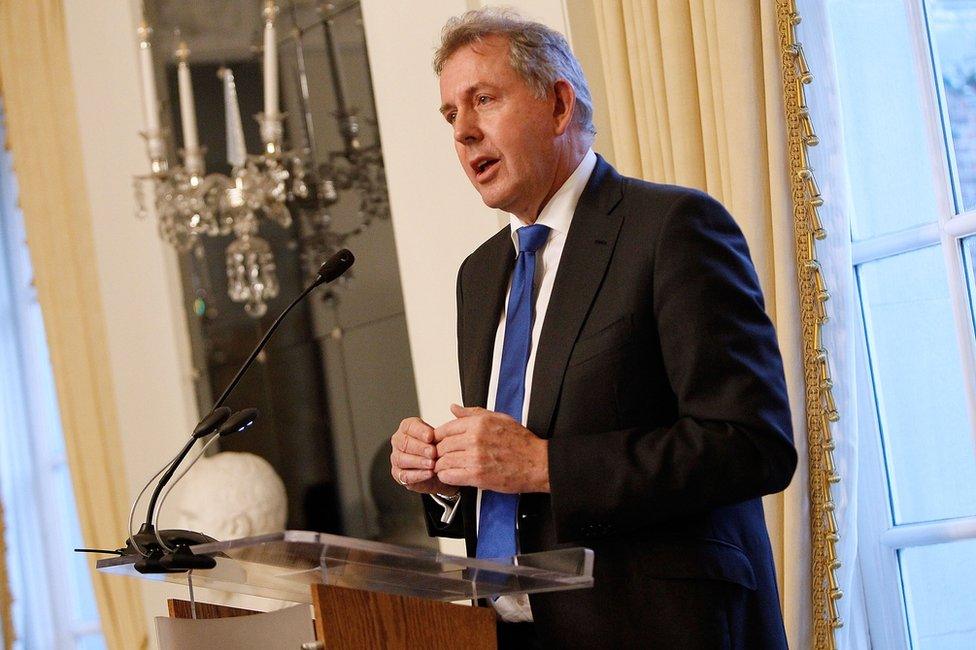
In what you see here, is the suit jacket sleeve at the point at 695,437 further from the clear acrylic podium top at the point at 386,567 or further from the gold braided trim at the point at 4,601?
the gold braided trim at the point at 4,601

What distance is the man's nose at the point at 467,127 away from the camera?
2.03m

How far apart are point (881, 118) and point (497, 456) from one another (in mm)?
1603

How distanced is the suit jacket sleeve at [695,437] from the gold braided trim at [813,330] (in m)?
0.89

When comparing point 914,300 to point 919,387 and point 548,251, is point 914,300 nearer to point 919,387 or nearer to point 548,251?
point 919,387

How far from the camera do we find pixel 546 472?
1683 mm

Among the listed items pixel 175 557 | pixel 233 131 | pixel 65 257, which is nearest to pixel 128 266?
pixel 65 257

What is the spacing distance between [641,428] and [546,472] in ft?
0.51

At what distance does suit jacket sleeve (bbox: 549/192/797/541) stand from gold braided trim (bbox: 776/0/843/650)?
2.91ft

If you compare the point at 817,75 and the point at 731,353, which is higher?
the point at 817,75

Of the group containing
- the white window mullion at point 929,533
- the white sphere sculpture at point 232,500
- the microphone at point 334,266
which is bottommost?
the white window mullion at point 929,533

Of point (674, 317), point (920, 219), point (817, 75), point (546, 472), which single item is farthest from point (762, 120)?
point (546, 472)

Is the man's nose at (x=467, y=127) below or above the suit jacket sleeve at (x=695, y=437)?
above

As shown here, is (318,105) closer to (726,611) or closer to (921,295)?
(921,295)

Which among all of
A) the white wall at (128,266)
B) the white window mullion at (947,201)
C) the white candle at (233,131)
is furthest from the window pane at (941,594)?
the white wall at (128,266)
